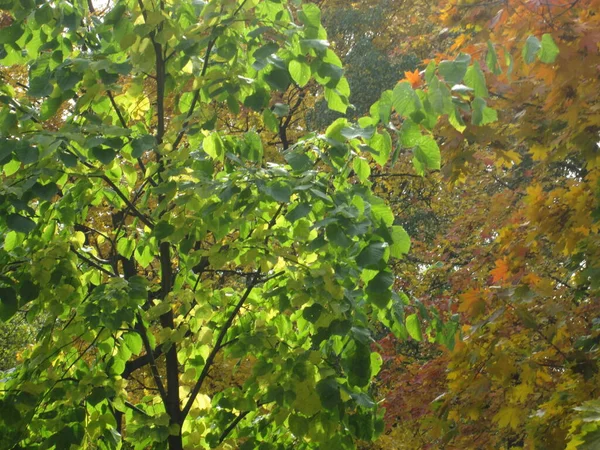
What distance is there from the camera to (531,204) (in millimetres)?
4719

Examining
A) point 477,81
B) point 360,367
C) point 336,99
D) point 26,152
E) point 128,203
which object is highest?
point 336,99

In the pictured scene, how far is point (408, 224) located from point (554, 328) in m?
8.13

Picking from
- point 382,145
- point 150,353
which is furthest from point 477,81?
point 150,353

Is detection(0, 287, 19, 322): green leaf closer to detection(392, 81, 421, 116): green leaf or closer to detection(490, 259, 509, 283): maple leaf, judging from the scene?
detection(392, 81, 421, 116): green leaf

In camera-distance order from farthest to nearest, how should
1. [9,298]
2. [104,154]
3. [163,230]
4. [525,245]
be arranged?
[525,245], [163,230], [9,298], [104,154]

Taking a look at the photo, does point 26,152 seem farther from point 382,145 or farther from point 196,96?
point 382,145


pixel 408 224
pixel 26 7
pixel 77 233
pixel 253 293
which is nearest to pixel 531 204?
pixel 253 293

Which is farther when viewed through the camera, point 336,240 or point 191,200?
point 191,200

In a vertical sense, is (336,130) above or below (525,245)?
below

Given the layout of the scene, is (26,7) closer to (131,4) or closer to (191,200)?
(131,4)

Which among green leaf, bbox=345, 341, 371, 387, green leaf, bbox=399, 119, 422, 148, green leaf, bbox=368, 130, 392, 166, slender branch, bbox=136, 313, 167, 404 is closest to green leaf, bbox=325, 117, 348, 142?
green leaf, bbox=368, 130, 392, 166

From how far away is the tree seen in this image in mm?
2537

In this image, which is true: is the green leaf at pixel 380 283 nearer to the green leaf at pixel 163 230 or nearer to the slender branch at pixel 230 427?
the green leaf at pixel 163 230

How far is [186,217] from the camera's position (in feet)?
9.33
